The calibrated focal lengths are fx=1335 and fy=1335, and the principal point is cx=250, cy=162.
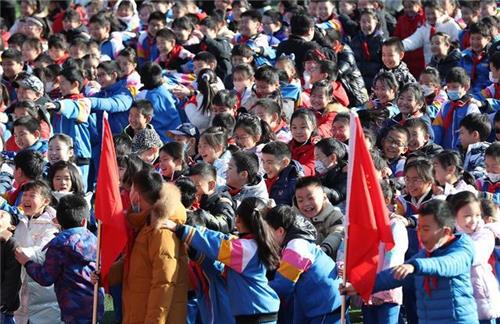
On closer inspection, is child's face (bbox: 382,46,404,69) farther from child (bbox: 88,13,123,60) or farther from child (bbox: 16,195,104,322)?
child (bbox: 16,195,104,322)

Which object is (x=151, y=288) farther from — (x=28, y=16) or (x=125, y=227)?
(x=28, y=16)

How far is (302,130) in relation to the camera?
38.3 feet

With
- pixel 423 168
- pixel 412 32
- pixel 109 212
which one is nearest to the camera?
pixel 109 212

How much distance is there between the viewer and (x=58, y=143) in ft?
39.5

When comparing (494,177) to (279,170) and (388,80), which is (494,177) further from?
(388,80)

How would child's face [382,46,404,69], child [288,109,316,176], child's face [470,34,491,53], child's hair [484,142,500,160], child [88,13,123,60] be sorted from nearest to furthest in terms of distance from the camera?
child's hair [484,142,500,160] < child [288,109,316,176] < child's face [382,46,404,69] < child's face [470,34,491,53] < child [88,13,123,60]

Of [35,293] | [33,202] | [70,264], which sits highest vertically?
[33,202]

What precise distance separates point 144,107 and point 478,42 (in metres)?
3.94

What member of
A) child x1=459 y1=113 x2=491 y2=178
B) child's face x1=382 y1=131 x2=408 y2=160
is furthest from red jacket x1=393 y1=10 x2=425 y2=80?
child's face x1=382 y1=131 x2=408 y2=160

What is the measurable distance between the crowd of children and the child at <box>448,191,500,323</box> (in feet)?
0.05

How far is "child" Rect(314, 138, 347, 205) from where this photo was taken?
1068cm

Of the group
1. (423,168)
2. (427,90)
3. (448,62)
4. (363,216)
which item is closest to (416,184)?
(423,168)

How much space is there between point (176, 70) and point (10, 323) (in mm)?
6854

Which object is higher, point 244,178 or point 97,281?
point 244,178
